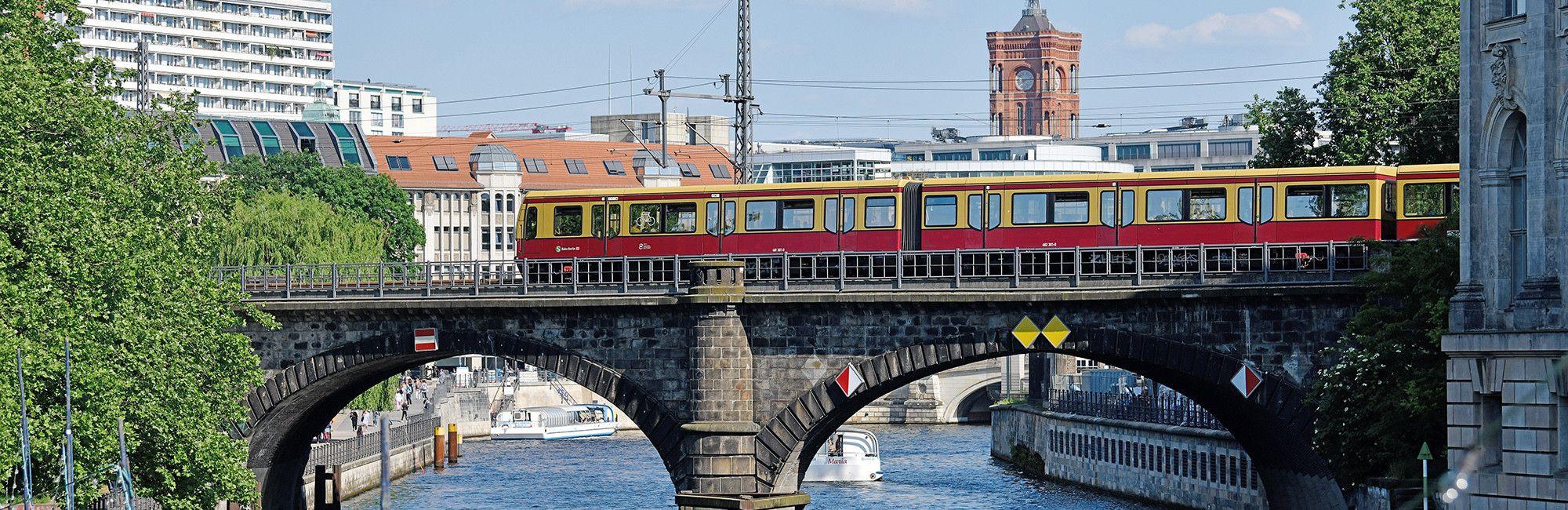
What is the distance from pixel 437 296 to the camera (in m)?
55.5

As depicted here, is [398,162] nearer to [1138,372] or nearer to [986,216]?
[986,216]

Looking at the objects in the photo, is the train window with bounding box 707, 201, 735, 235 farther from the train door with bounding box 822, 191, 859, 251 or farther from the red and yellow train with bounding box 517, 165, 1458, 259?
the train door with bounding box 822, 191, 859, 251

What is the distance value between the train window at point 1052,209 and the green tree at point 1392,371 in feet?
30.4

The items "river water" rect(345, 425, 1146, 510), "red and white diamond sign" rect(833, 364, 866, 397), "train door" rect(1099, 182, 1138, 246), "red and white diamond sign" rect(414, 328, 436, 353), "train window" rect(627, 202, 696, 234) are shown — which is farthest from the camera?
"river water" rect(345, 425, 1146, 510)

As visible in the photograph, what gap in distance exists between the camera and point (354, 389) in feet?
204

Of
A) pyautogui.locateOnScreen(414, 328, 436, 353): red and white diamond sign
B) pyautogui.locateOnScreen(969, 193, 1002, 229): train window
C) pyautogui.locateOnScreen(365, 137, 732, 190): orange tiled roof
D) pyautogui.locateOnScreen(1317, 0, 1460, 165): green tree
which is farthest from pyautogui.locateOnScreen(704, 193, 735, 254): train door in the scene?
pyautogui.locateOnScreen(365, 137, 732, 190): orange tiled roof

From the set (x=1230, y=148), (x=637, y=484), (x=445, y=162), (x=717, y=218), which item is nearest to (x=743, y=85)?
(x=717, y=218)

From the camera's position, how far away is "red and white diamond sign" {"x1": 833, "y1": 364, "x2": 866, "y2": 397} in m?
52.0

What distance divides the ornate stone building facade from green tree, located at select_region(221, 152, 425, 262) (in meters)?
85.8

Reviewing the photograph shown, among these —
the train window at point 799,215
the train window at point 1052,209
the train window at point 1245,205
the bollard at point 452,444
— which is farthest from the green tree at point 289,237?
the train window at point 1245,205

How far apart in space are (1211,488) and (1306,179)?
22543mm

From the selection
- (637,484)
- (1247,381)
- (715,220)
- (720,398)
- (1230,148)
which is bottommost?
(637,484)

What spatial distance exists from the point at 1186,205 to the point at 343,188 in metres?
76.8

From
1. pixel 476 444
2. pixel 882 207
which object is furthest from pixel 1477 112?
pixel 476 444
